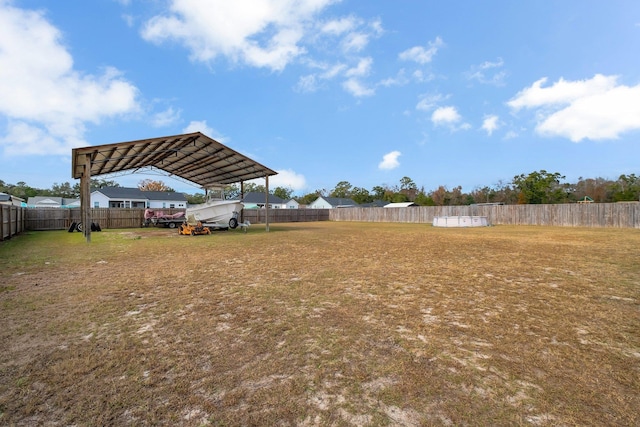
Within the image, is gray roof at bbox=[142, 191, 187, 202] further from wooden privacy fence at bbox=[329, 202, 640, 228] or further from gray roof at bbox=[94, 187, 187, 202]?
wooden privacy fence at bbox=[329, 202, 640, 228]

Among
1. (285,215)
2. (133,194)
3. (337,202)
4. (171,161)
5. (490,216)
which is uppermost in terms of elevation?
(171,161)

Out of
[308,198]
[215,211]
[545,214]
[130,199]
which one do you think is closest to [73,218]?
[215,211]

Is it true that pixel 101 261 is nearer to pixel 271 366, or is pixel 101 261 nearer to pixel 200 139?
→ pixel 271 366

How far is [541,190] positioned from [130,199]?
55292 millimetres

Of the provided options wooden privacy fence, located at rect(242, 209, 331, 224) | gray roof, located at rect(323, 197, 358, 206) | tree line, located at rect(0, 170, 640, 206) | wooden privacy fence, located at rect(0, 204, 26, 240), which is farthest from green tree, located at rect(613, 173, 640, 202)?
wooden privacy fence, located at rect(0, 204, 26, 240)

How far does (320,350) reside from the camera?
275 centimetres

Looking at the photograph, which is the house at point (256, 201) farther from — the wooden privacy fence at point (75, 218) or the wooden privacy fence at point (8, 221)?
the wooden privacy fence at point (8, 221)

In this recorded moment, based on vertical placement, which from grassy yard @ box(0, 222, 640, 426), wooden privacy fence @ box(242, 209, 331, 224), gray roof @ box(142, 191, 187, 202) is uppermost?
gray roof @ box(142, 191, 187, 202)

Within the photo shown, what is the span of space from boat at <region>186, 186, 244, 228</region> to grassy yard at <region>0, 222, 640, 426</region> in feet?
35.4

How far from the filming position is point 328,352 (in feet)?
8.89

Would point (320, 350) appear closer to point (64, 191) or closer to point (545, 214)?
point (545, 214)

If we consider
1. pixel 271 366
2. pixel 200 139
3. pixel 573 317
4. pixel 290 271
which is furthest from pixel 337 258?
pixel 200 139

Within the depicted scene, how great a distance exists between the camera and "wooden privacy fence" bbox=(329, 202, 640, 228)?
2006 cm

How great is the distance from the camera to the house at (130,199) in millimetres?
40719
